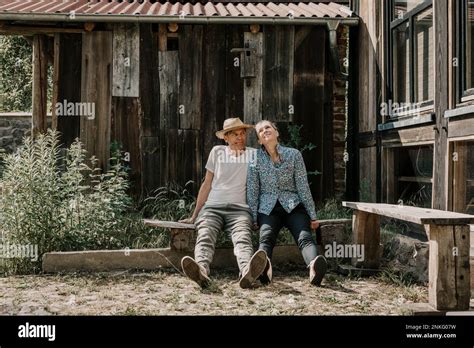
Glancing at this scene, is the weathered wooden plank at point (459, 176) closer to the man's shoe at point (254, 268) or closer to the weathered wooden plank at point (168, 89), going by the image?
the man's shoe at point (254, 268)

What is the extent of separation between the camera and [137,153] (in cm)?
834

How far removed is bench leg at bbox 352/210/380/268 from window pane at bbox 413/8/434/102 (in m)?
1.75

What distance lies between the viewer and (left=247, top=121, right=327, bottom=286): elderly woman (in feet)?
18.3

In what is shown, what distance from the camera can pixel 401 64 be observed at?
7.25m

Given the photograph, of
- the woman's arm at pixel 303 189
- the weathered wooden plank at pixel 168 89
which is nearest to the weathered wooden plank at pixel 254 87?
the weathered wooden plank at pixel 168 89

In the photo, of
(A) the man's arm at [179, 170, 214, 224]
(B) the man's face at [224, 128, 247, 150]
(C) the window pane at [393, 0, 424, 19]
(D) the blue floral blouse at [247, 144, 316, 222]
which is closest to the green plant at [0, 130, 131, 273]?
(A) the man's arm at [179, 170, 214, 224]

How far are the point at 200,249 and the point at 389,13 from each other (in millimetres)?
4458

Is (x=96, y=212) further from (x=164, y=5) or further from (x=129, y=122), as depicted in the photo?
(x=164, y=5)

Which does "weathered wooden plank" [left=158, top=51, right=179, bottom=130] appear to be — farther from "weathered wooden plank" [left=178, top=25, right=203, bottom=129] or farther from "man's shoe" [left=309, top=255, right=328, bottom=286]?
"man's shoe" [left=309, top=255, right=328, bottom=286]

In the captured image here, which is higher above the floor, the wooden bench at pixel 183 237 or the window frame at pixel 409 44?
the window frame at pixel 409 44

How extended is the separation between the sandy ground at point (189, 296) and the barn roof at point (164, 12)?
4.08m

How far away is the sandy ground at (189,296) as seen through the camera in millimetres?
4336

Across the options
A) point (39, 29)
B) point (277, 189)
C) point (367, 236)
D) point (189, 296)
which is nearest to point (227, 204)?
point (277, 189)
